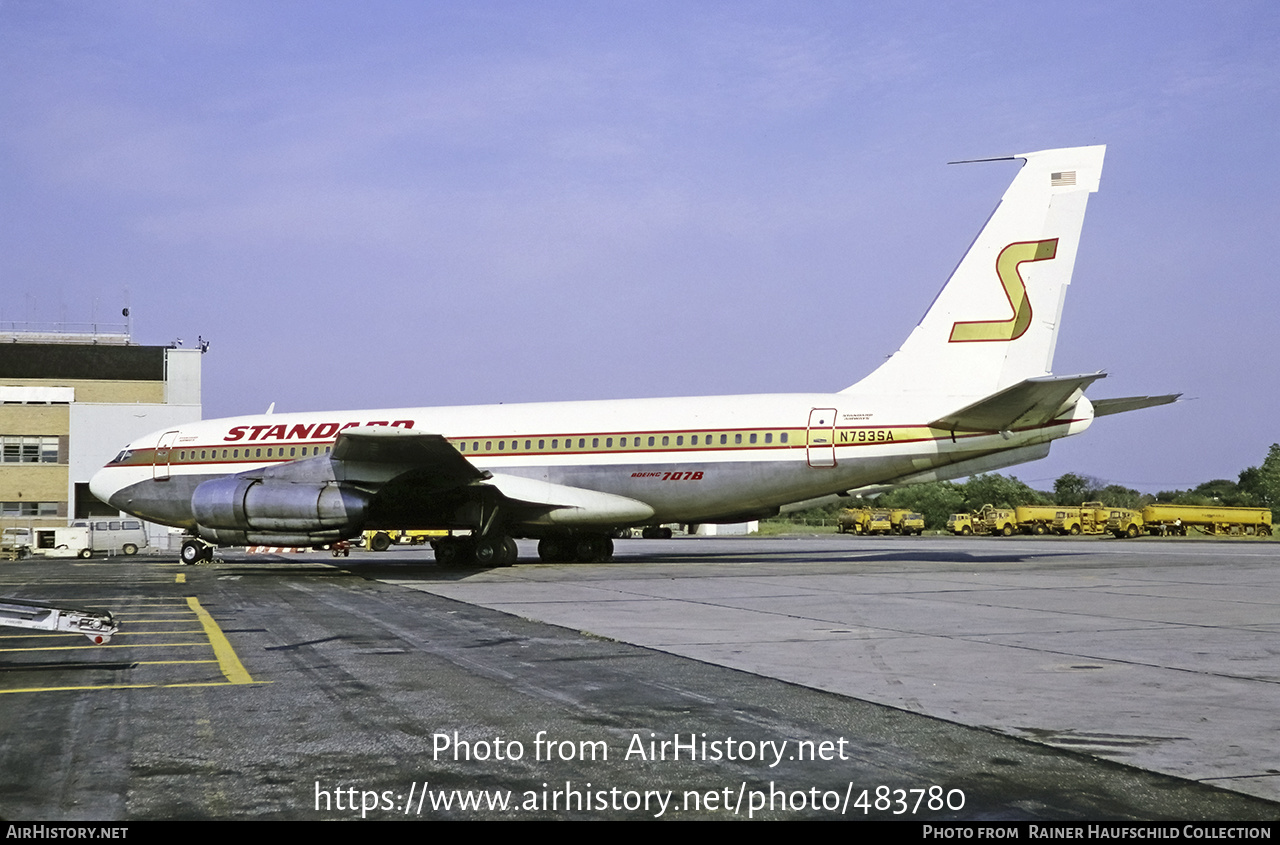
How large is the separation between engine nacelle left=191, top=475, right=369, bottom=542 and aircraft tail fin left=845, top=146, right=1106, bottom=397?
1178cm

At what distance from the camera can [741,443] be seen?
2341 cm

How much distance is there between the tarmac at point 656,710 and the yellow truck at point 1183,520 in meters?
44.9

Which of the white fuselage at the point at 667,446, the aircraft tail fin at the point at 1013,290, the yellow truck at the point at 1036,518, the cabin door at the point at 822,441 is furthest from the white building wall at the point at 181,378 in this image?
the aircraft tail fin at the point at 1013,290

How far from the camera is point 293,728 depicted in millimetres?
6586

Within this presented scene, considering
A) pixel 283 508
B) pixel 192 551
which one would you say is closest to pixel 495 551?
pixel 283 508

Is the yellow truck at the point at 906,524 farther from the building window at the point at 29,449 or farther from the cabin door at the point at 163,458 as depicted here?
the building window at the point at 29,449

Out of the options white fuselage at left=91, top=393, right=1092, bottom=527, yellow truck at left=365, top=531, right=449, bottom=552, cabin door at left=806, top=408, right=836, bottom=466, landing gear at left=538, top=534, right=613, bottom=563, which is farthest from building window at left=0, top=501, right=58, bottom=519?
cabin door at left=806, top=408, right=836, bottom=466

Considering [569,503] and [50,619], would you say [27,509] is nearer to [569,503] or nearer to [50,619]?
[569,503]

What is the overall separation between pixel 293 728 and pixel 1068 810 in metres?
4.41

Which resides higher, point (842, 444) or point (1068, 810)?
point (842, 444)

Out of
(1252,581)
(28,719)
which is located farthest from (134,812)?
(1252,581)

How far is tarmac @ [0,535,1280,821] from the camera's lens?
198 inches
